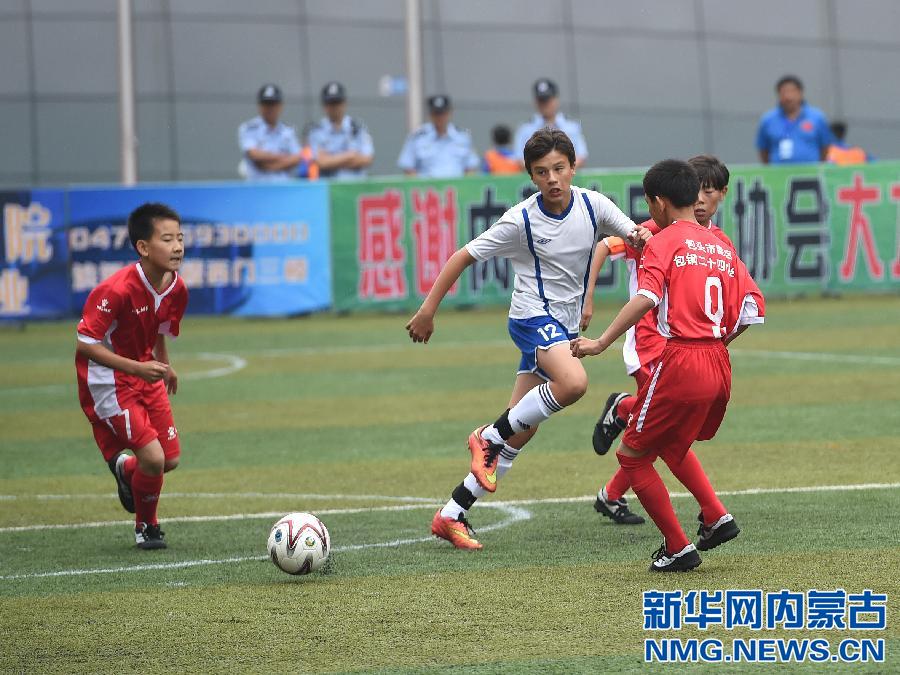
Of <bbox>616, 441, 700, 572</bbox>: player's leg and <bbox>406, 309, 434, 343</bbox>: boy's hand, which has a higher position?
<bbox>406, 309, 434, 343</bbox>: boy's hand

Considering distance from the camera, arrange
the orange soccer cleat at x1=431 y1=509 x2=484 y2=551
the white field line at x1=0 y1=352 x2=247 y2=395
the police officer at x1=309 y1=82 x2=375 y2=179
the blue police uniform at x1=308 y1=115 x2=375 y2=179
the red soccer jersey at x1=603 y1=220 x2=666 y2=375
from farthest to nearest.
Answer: the blue police uniform at x1=308 y1=115 x2=375 y2=179, the police officer at x1=309 y1=82 x2=375 y2=179, the white field line at x1=0 y1=352 x2=247 y2=395, the red soccer jersey at x1=603 y1=220 x2=666 y2=375, the orange soccer cleat at x1=431 y1=509 x2=484 y2=551

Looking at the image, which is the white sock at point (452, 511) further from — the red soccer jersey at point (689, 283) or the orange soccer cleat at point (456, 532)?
the red soccer jersey at point (689, 283)

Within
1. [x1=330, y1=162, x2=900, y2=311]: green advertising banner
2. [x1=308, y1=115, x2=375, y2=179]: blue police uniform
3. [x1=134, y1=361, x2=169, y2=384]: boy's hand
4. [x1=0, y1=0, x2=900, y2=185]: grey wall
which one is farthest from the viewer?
[x1=0, y1=0, x2=900, y2=185]: grey wall

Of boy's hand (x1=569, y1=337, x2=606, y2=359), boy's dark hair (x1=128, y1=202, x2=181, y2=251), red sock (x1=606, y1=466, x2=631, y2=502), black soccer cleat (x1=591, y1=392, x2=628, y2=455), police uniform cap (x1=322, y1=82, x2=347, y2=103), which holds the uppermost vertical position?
police uniform cap (x1=322, y1=82, x2=347, y2=103)

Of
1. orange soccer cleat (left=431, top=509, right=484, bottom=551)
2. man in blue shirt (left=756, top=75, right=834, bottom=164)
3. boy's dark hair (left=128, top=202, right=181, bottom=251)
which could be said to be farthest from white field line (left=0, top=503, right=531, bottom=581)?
man in blue shirt (left=756, top=75, right=834, bottom=164)

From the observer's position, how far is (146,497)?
309 inches

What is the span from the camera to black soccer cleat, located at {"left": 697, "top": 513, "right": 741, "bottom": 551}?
6.63m

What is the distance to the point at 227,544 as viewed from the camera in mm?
7664

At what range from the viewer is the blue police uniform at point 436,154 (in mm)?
21922

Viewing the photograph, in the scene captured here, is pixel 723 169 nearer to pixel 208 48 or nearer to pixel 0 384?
pixel 0 384

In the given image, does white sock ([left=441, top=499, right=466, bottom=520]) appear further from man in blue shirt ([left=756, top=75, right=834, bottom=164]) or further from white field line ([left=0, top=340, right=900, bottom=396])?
man in blue shirt ([left=756, top=75, right=834, bottom=164])

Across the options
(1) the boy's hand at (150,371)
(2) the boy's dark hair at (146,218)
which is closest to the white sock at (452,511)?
(1) the boy's hand at (150,371)

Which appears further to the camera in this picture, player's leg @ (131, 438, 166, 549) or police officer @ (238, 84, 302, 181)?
police officer @ (238, 84, 302, 181)

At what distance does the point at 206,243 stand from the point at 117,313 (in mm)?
12753
